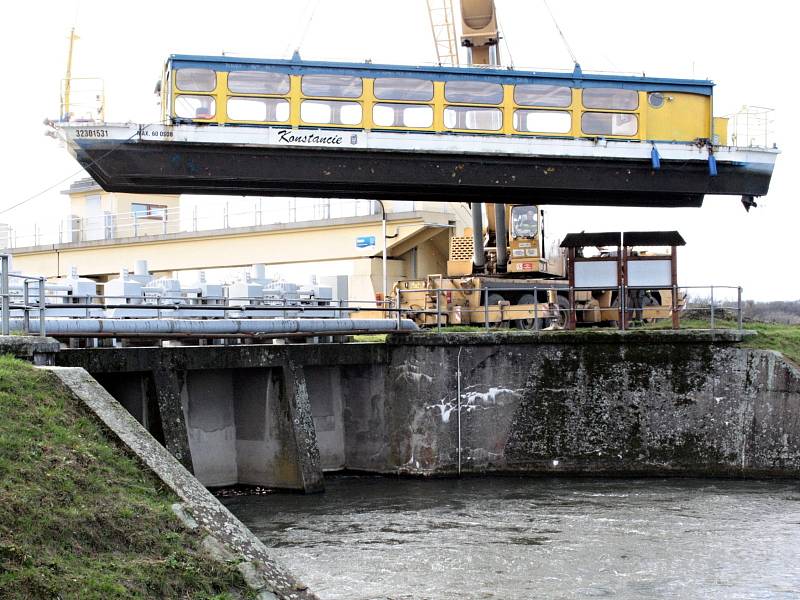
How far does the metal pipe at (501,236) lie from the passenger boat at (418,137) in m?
6.65

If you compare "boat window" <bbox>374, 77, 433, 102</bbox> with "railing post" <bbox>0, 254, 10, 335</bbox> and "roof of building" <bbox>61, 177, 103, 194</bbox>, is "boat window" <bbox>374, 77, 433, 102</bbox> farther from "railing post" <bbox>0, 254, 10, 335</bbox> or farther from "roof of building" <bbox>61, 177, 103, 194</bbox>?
"roof of building" <bbox>61, 177, 103, 194</bbox>

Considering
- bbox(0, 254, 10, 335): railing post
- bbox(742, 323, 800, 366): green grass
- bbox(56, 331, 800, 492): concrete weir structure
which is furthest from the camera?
bbox(742, 323, 800, 366): green grass

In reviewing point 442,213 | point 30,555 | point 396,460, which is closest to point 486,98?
point 396,460

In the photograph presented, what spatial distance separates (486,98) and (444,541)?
10.6m

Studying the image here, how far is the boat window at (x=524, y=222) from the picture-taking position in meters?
32.2

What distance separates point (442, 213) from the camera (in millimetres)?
37750

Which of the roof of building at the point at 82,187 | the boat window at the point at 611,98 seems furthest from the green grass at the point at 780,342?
the roof of building at the point at 82,187

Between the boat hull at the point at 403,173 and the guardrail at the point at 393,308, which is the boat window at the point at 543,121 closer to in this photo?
the boat hull at the point at 403,173

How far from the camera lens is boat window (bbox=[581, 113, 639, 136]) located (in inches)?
934

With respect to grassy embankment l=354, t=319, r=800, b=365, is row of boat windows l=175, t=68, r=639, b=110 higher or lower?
higher

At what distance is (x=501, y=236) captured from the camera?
104ft

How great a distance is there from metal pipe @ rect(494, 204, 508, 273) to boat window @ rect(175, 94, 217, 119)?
11.1m

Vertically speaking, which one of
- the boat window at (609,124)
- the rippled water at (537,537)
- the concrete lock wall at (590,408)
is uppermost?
the boat window at (609,124)

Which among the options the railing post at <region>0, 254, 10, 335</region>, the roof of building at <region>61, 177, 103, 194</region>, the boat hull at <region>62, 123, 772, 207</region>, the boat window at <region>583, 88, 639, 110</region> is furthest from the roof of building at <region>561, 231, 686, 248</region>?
the roof of building at <region>61, 177, 103, 194</region>
